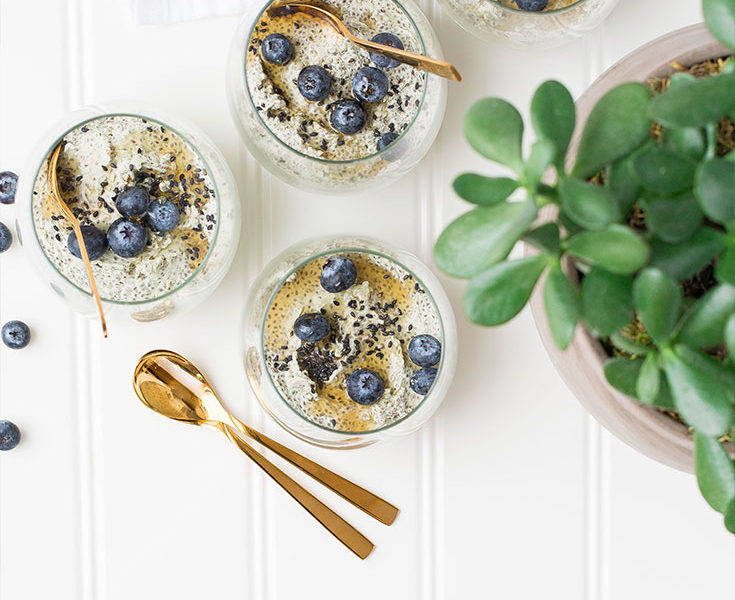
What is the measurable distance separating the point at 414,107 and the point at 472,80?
11 centimetres

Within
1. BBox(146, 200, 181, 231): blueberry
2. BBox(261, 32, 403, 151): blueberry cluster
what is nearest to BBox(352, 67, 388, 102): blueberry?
BBox(261, 32, 403, 151): blueberry cluster

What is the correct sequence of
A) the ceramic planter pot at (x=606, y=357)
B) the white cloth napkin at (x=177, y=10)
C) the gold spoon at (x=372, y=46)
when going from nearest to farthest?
the ceramic planter pot at (x=606, y=357)
the gold spoon at (x=372, y=46)
the white cloth napkin at (x=177, y=10)

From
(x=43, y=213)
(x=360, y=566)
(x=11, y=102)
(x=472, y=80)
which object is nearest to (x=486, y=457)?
(x=360, y=566)

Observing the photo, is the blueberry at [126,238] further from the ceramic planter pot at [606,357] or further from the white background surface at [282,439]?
the ceramic planter pot at [606,357]

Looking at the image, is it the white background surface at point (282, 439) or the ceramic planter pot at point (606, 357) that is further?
the white background surface at point (282, 439)

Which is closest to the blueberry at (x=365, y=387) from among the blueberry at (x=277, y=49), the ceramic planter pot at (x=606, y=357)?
the ceramic planter pot at (x=606, y=357)

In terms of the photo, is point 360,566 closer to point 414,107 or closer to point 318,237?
point 318,237

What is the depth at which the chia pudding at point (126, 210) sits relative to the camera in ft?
2.85

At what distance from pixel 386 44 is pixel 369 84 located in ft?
0.16

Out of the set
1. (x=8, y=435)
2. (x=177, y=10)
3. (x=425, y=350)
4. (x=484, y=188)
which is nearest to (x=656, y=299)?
(x=484, y=188)

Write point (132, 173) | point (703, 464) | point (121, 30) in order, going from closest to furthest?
point (703, 464) → point (132, 173) → point (121, 30)

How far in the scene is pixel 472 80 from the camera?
3.09ft

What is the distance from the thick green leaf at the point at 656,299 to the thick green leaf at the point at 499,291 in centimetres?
6

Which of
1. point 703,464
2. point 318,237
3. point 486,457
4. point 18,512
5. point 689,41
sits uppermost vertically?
point 689,41
